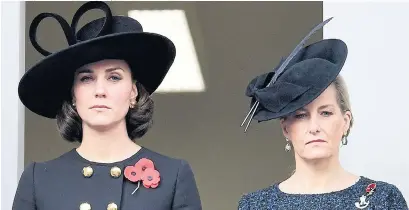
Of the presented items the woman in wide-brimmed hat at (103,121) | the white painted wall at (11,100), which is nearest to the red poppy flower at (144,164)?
the woman in wide-brimmed hat at (103,121)

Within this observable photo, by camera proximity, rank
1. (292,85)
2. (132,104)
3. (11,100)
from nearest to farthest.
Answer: (292,85), (132,104), (11,100)

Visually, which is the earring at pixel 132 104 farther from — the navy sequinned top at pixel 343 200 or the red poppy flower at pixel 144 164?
the navy sequinned top at pixel 343 200

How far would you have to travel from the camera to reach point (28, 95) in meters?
2.33

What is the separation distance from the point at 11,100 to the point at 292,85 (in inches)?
43.7

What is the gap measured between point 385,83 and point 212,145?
4.53 feet

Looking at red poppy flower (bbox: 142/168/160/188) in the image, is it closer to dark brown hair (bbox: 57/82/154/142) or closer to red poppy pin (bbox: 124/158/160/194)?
red poppy pin (bbox: 124/158/160/194)

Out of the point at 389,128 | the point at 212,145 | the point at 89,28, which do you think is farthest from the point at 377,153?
the point at 212,145

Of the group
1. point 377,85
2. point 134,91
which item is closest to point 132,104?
point 134,91

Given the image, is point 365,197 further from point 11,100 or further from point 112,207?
point 11,100

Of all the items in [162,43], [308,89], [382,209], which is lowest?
[382,209]

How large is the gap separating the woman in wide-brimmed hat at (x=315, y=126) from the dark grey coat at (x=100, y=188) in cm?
20

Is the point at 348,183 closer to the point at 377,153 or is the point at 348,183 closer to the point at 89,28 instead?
the point at 377,153

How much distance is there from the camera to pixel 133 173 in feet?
7.39

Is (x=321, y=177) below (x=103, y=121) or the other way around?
below
